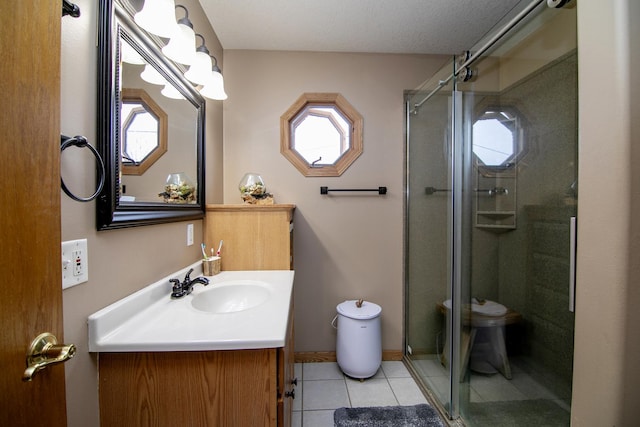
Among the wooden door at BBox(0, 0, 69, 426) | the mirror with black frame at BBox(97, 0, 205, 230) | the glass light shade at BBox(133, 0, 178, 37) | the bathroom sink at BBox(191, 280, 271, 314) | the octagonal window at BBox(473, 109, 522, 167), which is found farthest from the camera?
the octagonal window at BBox(473, 109, 522, 167)

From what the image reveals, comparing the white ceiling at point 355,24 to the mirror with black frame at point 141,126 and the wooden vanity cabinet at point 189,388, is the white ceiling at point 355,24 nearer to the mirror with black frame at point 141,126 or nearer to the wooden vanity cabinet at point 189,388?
the mirror with black frame at point 141,126

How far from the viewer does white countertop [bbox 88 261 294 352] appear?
72 centimetres

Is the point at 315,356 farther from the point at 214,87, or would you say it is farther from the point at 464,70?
the point at 464,70

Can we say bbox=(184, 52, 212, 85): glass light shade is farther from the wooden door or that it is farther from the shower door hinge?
the shower door hinge

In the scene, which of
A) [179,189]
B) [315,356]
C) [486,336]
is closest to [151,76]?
[179,189]

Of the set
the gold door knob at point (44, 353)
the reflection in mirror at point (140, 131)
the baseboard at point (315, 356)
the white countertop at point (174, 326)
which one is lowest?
the baseboard at point (315, 356)

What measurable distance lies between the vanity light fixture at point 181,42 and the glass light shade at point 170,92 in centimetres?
14

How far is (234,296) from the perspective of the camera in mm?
1336

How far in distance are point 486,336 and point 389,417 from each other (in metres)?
0.76

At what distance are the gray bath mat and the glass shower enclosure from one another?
4.6 inches

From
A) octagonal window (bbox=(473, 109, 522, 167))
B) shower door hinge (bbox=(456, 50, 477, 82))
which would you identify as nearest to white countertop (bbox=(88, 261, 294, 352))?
octagonal window (bbox=(473, 109, 522, 167))

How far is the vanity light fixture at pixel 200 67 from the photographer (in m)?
1.24

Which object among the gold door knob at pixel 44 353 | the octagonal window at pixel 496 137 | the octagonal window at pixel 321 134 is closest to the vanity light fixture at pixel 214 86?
the octagonal window at pixel 321 134

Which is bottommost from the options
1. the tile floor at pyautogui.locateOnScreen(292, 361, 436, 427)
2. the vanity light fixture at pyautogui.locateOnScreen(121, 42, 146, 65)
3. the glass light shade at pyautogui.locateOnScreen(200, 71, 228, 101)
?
the tile floor at pyautogui.locateOnScreen(292, 361, 436, 427)
